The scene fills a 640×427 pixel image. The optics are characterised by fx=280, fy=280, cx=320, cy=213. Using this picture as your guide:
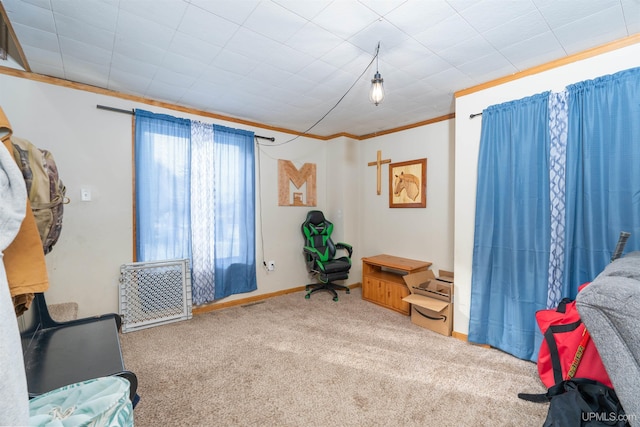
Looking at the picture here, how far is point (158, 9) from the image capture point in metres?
1.64

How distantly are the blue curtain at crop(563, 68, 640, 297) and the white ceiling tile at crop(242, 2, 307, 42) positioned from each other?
207 cm

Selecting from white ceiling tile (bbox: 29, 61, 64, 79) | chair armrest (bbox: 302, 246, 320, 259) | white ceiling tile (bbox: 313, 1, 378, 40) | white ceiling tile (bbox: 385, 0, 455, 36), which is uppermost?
white ceiling tile (bbox: 29, 61, 64, 79)

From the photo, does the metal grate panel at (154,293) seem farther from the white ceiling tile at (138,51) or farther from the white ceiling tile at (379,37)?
the white ceiling tile at (379,37)

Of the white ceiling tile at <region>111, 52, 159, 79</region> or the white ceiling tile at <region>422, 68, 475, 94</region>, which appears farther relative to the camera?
the white ceiling tile at <region>422, 68, 475, 94</region>

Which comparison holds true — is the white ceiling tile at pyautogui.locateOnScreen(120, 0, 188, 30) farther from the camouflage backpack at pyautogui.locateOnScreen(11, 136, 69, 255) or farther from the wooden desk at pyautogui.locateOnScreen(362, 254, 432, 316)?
the wooden desk at pyautogui.locateOnScreen(362, 254, 432, 316)

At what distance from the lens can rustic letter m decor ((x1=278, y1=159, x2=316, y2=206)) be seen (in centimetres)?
406

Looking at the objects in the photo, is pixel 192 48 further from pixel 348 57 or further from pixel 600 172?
pixel 600 172

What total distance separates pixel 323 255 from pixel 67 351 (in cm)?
291

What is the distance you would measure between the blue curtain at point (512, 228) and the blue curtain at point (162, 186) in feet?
10.0

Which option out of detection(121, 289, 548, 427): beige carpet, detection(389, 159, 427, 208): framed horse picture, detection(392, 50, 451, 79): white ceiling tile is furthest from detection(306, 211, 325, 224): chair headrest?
detection(392, 50, 451, 79): white ceiling tile

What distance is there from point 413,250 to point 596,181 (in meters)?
2.10

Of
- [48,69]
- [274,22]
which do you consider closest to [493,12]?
[274,22]

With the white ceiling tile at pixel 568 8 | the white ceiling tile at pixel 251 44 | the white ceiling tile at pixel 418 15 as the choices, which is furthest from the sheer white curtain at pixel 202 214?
the white ceiling tile at pixel 568 8

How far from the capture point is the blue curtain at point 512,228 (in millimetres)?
2227
